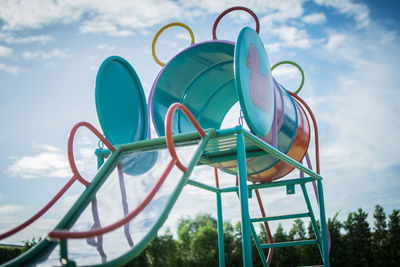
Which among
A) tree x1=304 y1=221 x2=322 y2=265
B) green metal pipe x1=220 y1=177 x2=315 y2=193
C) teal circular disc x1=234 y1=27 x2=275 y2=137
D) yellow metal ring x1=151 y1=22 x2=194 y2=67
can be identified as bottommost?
tree x1=304 y1=221 x2=322 y2=265

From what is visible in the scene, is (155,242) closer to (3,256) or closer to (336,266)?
(3,256)

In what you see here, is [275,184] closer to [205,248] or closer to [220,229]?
A: [220,229]

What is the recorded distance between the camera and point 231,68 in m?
5.24

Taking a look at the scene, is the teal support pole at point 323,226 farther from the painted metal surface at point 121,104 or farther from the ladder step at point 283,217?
the painted metal surface at point 121,104

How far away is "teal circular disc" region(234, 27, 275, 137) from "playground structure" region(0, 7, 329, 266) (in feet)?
0.04

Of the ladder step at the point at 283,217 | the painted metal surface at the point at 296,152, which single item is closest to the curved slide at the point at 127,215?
the painted metal surface at the point at 296,152

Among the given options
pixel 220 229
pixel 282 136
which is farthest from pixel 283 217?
pixel 282 136

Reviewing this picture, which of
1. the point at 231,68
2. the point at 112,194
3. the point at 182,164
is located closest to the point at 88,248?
the point at 112,194

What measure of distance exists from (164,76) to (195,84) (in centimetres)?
48

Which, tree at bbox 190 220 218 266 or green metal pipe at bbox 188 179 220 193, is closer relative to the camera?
green metal pipe at bbox 188 179 220 193

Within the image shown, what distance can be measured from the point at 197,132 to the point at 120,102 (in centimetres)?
161

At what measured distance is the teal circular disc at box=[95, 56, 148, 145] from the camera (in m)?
4.47

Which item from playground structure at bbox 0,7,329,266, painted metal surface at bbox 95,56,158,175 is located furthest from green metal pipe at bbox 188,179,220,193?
painted metal surface at bbox 95,56,158,175

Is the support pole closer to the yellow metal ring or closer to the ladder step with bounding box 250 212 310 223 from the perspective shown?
the ladder step with bounding box 250 212 310 223
